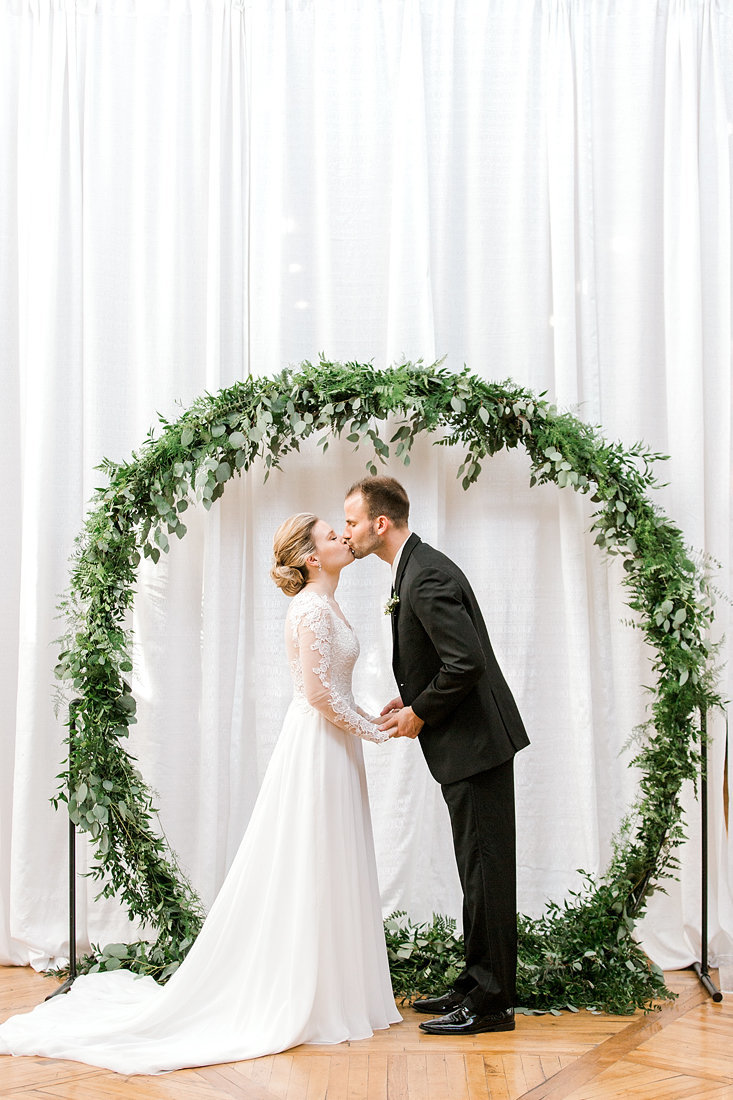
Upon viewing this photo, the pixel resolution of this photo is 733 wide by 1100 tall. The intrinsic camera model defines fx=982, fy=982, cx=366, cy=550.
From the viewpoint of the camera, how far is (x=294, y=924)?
10.0 ft

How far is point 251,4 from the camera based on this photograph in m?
4.06

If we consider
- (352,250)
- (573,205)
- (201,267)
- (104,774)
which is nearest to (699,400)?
(573,205)

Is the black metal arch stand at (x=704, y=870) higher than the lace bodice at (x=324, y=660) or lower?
lower

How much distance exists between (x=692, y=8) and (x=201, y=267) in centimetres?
228

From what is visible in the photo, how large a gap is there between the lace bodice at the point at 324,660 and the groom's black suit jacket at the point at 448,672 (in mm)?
183

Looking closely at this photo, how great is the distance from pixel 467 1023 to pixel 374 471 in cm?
193

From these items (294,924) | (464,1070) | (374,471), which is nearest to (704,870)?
(464,1070)

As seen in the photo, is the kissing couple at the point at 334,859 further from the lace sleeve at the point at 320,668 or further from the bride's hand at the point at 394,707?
the bride's hand at the point at 394,707

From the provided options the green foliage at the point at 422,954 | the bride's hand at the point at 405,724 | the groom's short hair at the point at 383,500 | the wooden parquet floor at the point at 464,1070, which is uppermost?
the groom's short hair at the point at 383,500

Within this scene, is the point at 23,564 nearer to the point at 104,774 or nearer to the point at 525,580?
the point at 104,774

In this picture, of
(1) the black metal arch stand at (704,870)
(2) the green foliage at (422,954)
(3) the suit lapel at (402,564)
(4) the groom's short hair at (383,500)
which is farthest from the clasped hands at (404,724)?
(1) the black metal arch stand at (704,870)

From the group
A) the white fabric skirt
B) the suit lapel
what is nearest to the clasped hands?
the white fabric skirt

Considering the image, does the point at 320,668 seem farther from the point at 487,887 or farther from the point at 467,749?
the point at 487,887

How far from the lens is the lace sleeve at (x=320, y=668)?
3166 mm
